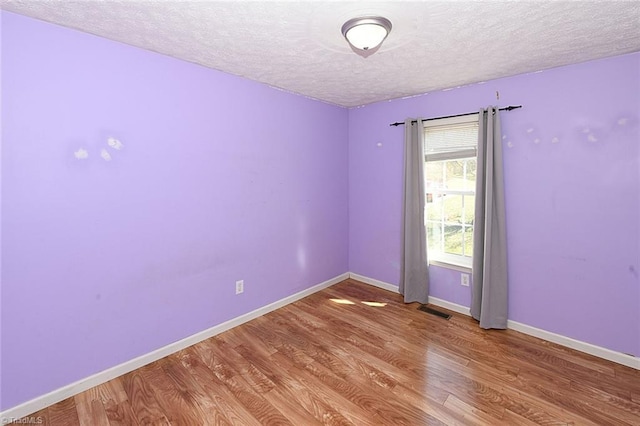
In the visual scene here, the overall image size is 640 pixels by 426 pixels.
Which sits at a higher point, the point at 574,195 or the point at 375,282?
the point at 574,195

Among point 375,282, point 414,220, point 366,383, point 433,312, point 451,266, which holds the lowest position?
point 366,383

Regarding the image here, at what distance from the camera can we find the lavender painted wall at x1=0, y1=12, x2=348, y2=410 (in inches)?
72.2

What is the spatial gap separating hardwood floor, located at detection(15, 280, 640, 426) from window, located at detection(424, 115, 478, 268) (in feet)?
3.01

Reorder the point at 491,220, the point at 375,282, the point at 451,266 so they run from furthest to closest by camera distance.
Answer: the point at 375,282
the point at 451,266
the point at 491,220

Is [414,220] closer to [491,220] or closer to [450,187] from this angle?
[450,187]

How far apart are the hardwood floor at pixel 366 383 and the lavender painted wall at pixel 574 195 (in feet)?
1.19

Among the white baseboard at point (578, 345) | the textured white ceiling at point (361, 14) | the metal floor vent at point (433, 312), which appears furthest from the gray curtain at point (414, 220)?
the white baseboard at point (578, 345)

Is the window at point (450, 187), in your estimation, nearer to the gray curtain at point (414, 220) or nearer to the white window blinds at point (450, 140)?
the white window blinds at point (450, 140)

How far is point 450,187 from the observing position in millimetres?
3406

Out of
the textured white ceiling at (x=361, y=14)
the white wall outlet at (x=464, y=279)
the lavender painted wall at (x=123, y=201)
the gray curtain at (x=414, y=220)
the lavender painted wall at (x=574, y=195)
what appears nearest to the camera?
the textured white ceiling at (x=361, y=14)

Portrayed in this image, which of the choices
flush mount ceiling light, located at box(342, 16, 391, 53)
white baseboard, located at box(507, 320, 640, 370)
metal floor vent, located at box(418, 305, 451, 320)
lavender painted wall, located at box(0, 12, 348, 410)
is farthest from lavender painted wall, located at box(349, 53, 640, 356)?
lavender painted wall, located at box(0, 12, 348, 410)

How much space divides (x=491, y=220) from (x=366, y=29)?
215 cm

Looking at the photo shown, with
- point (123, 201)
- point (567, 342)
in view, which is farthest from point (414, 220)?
point (123, 201)

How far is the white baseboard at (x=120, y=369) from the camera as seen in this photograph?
1870 mm
